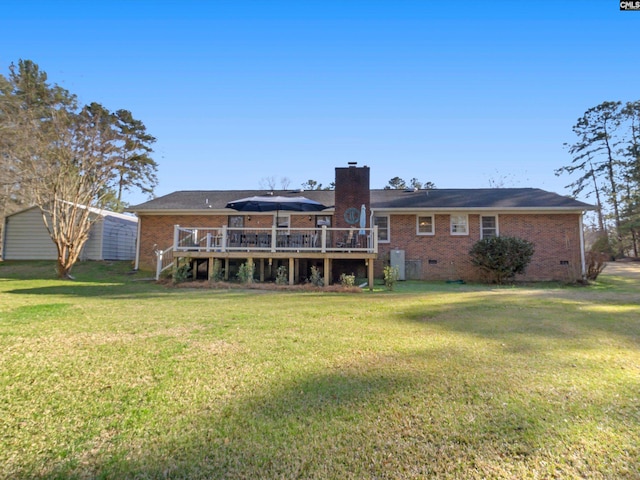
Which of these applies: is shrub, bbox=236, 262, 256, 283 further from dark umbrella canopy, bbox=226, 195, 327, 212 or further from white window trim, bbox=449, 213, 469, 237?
white window trim, bbox=449, 213, 469, 237

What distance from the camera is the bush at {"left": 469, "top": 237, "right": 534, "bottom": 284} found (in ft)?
41.5

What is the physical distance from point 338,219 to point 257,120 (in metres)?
8.89

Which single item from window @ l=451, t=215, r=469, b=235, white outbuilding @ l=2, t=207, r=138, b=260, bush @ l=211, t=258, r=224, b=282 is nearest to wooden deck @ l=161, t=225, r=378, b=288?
bush @ l=211, t=258, r=224, b=282

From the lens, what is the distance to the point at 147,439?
208 centimetres

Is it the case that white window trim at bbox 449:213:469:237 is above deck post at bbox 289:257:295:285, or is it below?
above

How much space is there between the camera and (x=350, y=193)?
13.7 meters

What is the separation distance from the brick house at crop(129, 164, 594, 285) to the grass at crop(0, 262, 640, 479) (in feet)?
22.3

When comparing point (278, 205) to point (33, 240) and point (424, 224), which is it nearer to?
point (424, 224)

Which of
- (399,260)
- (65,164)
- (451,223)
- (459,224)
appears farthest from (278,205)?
(65,164)

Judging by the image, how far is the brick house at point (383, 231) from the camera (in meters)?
11.9

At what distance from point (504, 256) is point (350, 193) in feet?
21.3

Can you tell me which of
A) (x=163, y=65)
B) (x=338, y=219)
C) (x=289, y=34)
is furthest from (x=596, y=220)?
(x=163, y=65)

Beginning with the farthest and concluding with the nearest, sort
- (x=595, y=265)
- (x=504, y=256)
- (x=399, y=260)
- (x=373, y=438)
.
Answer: (x=399, y=260)
(x=595, y=265)
(x=504, y=256)
(x=373, y=438)

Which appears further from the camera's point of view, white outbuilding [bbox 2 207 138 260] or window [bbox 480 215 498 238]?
white outbuilding [bbox 2 207 138 260]
